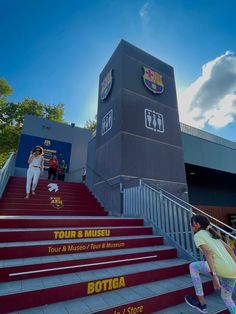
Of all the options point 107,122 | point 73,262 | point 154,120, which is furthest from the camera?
point 107,122

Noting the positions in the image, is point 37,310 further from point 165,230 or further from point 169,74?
point 169,74

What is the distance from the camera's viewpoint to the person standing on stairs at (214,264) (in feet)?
7.09

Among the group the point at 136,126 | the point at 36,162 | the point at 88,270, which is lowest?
the point at 88,270

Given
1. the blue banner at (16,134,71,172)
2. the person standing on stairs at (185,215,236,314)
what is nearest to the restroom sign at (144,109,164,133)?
the person standing on stairs at (185,215,236,314)

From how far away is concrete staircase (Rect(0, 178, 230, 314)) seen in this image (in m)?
2.21

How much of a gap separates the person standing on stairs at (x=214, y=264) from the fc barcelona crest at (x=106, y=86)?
22.5ft

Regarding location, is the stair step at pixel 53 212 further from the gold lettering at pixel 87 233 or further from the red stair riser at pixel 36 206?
the gold lettering at pixel 87 233

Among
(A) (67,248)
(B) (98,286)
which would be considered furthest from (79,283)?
(A) (67,248)

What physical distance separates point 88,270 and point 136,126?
5200 millimetres

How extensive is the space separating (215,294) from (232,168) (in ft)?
31.4

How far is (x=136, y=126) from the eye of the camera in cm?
700

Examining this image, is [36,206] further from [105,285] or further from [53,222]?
[105,285]

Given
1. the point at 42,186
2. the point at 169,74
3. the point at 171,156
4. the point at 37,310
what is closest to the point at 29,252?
the point at 37,310

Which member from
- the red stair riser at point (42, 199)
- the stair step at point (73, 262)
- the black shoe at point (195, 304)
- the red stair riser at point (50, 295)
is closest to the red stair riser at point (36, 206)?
the red stair riser at point (42, 199)
